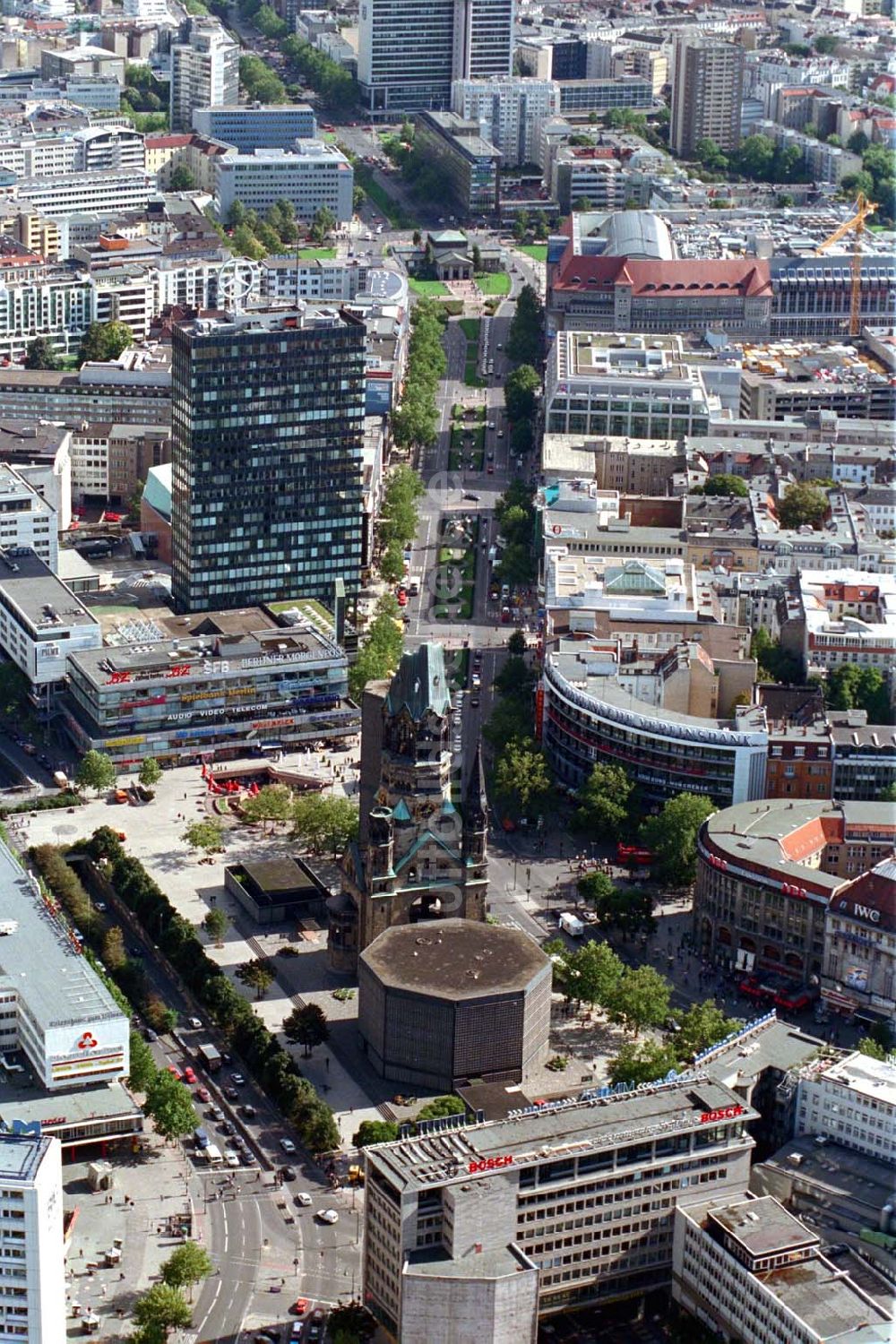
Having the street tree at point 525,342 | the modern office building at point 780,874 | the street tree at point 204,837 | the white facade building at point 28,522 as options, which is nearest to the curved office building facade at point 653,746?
the modern office building at point 780,874

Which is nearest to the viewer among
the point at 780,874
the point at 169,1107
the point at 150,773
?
the point at 169,1107

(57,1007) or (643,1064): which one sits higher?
(57,1007)

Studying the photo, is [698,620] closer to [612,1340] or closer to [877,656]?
[877,656]

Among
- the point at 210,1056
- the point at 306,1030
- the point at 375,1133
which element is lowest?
the point at 210,1056

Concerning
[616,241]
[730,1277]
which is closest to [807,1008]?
[730,1277]

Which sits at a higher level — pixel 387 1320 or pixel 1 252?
pixel 1 252

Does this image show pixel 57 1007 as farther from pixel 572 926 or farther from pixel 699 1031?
pixel 572 926

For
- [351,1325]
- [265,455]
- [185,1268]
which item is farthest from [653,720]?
[351,1325]
